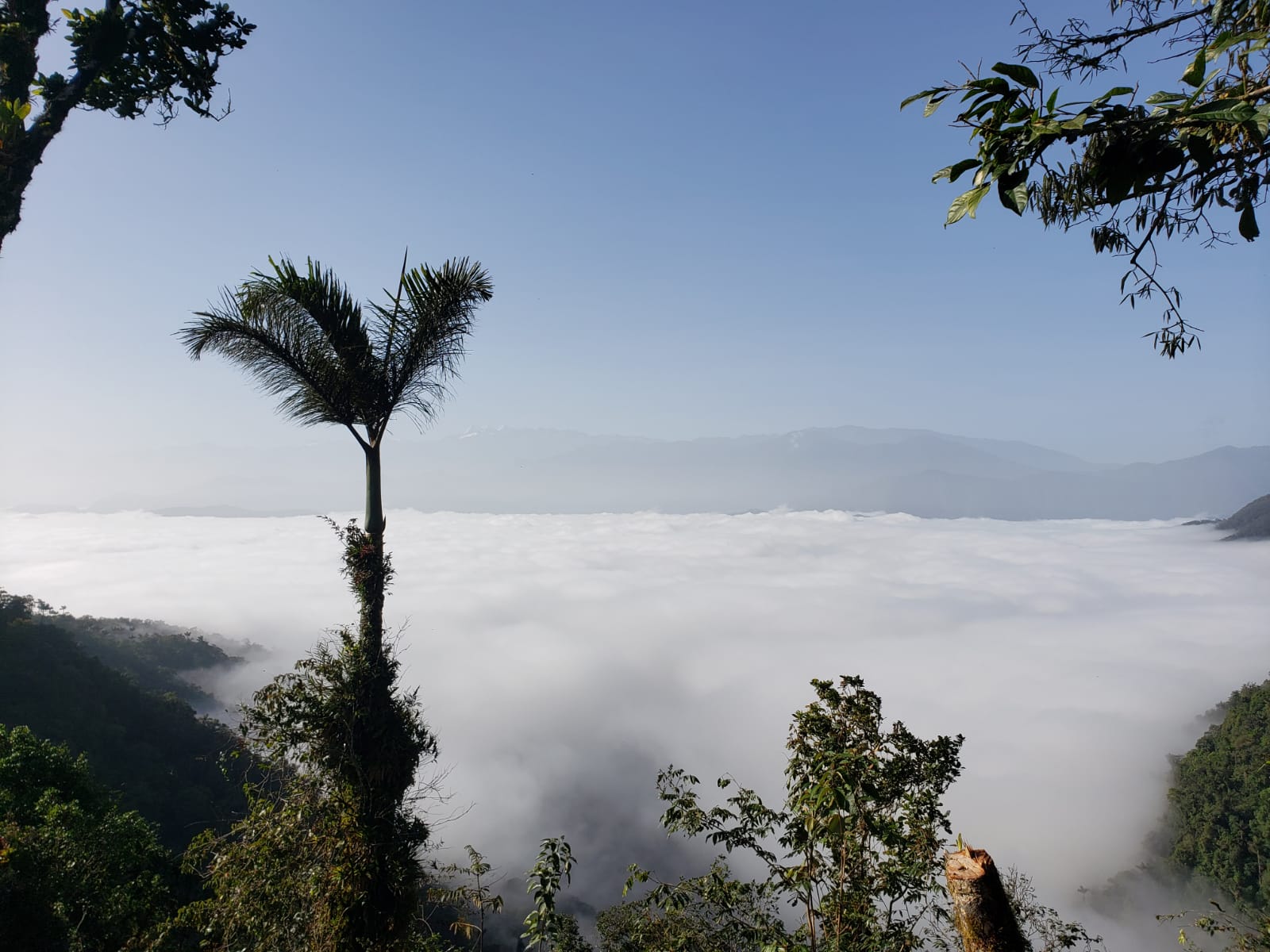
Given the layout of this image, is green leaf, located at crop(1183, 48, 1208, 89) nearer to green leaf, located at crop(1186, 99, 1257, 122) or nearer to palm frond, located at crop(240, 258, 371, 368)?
green leaf, located at crop(1186, 99, 1257, 122)

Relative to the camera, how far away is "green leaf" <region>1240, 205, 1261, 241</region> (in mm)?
1783

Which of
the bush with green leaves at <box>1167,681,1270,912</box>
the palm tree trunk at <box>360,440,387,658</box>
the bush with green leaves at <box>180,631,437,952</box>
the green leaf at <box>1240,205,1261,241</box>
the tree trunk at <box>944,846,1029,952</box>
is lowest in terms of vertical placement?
the bush with green leaves at <box>1167,681,1270,912</box>

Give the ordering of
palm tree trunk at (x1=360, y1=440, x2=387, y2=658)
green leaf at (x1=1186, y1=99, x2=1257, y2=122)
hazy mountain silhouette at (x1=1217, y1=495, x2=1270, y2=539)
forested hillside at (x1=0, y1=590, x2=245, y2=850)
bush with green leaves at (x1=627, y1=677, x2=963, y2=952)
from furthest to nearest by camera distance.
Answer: hazy mountain silhouette at (x1=1217, y1=495, x2=1270, y2=539) < forested hillside at (x1=0, y1=590, x2=245, y2=850) < palm tree trunk at (x1=360, y1=440, x2=387, y2=658) < bush with green leaves at (x1=627, y1=677, x2=963, y2=952) < green leaf at (x1=1186, y1=99, x2=1257, y2=122)

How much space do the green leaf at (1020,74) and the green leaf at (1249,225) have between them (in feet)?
2.77

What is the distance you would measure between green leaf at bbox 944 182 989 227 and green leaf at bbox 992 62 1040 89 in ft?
0.80

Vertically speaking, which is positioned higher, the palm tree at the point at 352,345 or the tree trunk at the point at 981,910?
the palm tree at the point at 352,345

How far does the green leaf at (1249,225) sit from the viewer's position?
1783mm

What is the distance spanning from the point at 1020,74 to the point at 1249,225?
3.05ft

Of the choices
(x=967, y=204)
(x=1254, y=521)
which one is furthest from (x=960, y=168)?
(x=1254, y=521)

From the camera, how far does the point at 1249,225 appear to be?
5.90 feet

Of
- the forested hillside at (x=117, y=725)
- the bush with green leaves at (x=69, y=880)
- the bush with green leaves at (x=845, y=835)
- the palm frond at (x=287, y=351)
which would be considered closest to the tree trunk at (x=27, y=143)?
the palm frond at (x=287, y=351)

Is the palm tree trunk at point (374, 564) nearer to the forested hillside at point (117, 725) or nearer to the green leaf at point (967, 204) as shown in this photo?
the green leaf at point (967, 204)

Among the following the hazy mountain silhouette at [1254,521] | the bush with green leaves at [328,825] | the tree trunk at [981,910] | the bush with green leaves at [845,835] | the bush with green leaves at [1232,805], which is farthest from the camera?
the hazy mountain silhouette at [1254,521]

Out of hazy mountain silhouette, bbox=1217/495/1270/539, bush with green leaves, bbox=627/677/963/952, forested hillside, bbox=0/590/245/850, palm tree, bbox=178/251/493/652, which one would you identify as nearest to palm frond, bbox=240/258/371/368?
palm tree, bbox=178/251/493/652
